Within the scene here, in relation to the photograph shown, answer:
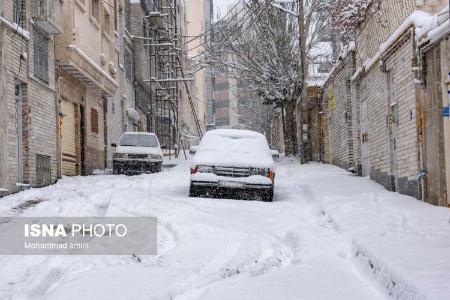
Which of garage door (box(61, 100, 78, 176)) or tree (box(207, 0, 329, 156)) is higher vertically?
tree (box(207, 0, 329, 156))

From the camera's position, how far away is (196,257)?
643 centimetres

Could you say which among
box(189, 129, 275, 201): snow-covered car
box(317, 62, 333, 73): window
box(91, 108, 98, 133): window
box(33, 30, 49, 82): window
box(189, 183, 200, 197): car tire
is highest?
box(317, 62, 333, 73): window

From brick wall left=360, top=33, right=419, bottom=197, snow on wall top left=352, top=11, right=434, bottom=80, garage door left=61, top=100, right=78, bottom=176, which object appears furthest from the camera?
garage door left=61, top=100, right=78, bottom=176

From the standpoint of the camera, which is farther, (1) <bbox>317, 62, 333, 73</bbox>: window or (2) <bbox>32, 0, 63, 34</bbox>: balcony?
(1) <bbox>317, 62, 333, 73</bbox>: window

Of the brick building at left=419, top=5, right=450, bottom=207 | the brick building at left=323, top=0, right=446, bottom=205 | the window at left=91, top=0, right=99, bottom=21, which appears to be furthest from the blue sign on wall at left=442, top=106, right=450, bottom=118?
the window at left=91, top=0, right=99, bottom=21

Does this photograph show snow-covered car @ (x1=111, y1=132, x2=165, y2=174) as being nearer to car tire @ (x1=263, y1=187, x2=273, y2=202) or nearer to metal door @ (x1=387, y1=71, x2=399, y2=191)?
car tire @ (x1=263, y1=187, x2=273, y2=202)

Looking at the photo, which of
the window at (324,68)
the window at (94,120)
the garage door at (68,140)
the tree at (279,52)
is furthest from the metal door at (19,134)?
the window at (324,68)

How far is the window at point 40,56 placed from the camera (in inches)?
659

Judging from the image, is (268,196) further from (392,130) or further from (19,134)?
(19,134)

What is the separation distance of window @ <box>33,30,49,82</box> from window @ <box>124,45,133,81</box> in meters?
13.3

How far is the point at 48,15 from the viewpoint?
53.7ft

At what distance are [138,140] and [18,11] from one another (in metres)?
8.51

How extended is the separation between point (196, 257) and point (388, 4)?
9.09m

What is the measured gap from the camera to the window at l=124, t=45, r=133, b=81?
1232 inches
